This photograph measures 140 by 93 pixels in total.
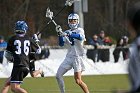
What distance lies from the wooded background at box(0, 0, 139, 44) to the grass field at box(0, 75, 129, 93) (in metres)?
11.4

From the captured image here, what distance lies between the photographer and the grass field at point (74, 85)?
15.7 metres

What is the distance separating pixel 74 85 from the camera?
17406 mm

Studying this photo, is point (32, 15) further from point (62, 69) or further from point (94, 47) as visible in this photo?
point (62, 69)

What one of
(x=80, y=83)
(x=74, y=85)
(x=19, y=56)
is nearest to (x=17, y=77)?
(x=19, y=56)

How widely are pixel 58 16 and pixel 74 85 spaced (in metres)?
19.0

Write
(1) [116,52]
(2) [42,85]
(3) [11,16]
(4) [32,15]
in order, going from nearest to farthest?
(2) [42,85] → (1) [116,52] → (3) [11,16] → (4) [32,15]

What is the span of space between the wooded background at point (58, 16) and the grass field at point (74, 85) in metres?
11.4

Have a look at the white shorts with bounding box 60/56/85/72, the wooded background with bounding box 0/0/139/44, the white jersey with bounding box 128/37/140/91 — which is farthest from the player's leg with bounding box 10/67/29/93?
the wooded background with bounding box 0/0/139/44

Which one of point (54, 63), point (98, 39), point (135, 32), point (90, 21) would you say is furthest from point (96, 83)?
point (90, 21)

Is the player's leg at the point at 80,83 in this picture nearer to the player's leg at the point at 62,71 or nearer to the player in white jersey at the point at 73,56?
the player in white jersey at the point at 73,56

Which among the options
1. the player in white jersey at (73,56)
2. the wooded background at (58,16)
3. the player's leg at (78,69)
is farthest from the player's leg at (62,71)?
the wooded background at (58,16)

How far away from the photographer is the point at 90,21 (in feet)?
A: 144

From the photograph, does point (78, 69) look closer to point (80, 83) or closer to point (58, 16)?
point (80, 83)

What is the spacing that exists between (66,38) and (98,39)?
44.5 ft
